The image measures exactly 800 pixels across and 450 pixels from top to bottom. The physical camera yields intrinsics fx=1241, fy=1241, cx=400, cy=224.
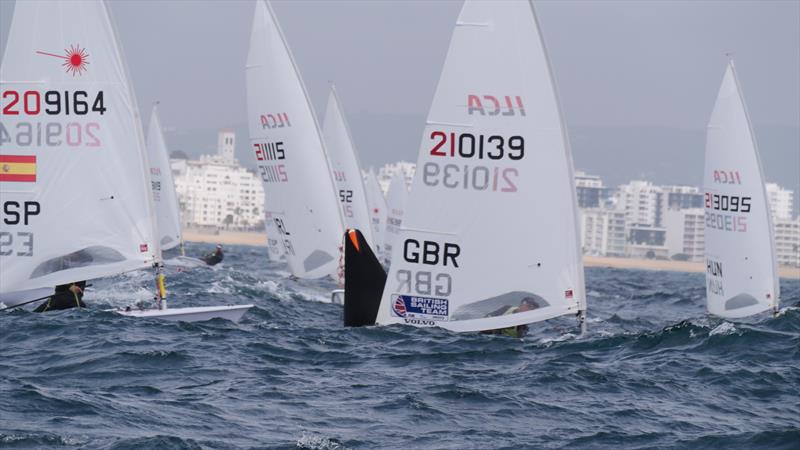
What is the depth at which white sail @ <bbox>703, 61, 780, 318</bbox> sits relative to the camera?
2072cm

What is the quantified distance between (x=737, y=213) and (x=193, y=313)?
9828 mm

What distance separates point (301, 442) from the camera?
29.2 feet

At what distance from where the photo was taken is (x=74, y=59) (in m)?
15.4

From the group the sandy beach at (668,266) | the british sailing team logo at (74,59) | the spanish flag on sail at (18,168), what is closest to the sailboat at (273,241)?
the spanish flag on sail at (18,168)

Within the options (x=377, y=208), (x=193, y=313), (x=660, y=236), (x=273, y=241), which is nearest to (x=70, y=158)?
(x=193, y=313)

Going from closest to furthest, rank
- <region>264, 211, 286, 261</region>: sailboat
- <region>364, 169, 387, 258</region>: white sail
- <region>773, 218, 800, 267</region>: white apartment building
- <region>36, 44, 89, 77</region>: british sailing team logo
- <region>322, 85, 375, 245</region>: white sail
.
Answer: <region>36, 44, 89, 77</region>: british sailing team logo
<region>264, 211, 286, 261</region>: sailboat
<region>322, 85, 375, 245</region>: white sail
<region>364, 169, 387, 258</region>: white sail
<region>773, 218, 800, 267</region>: white apartment building

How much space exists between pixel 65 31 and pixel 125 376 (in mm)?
5646

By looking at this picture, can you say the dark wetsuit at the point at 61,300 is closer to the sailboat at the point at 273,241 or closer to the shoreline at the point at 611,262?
the sailboat at the point at 273,241

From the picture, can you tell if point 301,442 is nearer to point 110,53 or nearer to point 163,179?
point 110,53

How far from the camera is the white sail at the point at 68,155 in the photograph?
15.4 metres

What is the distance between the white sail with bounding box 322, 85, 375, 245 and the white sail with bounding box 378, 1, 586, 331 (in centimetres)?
1326

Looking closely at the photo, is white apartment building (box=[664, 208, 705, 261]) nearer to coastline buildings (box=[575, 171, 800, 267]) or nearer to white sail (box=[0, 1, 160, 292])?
coastline buildings (box=[575, 171, 800, 267])

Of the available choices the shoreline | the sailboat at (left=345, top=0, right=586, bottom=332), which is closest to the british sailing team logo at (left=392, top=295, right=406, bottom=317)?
the sailboat at (left=345, top=0, right=586, bottom=332)

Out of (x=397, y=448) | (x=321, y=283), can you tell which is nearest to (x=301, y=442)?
(x=397, y=448)
